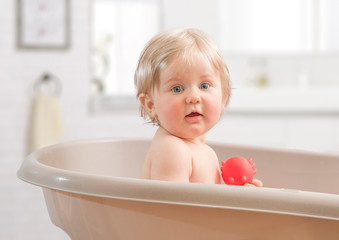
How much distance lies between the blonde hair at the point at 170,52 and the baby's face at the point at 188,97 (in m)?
0.02

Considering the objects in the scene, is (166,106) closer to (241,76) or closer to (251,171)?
(251,171)

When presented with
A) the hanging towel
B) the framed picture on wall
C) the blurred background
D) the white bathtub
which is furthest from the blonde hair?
the framed picture on wall

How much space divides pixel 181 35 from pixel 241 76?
8.41 feet

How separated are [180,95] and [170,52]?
0.32 feet

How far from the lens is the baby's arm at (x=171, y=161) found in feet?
3.84

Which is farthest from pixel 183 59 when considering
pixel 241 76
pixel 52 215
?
pixel 241 76

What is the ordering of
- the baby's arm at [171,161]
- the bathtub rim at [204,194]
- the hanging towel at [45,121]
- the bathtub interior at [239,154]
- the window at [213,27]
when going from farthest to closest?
the window at [213,27], the hanging towel at [45,121], the bathtub interior at [239,154], the baby's arm at [171,161], the bathtub rim at [204,194]

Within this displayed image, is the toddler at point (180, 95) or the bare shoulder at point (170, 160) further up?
the toddler at point (180, 95)

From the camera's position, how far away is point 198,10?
3.44 metres

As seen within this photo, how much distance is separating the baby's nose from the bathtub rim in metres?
0.32

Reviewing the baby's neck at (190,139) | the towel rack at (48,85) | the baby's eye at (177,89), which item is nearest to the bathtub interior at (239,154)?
the baby's neck at (190,139)

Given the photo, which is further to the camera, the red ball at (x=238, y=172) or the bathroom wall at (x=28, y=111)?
the bathroom wall at (x=28, y=111)

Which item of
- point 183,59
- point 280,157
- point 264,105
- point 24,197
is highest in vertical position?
point 183,59

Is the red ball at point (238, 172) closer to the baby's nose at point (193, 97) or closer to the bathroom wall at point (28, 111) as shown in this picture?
the baby's nose at point (193, 97)
